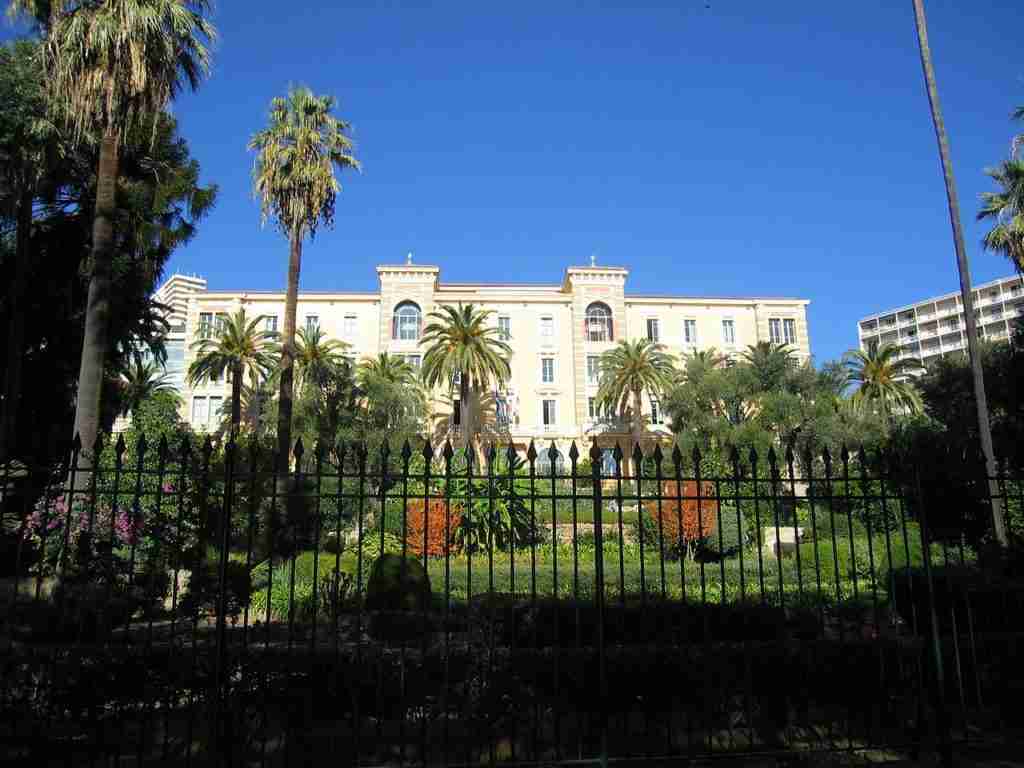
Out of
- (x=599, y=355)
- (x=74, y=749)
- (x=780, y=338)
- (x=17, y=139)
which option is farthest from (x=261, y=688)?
(x=780, y=338)

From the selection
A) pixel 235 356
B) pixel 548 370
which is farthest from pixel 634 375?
pixel 235 356

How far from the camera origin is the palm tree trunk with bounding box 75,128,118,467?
1373 centimetres

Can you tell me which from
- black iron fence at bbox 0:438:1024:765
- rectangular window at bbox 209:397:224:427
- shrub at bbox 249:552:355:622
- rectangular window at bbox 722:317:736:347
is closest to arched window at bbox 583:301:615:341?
rectangular window at bbox 722:317:736:347

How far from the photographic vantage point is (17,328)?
1892cm

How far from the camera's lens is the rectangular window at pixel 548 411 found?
48406 mm

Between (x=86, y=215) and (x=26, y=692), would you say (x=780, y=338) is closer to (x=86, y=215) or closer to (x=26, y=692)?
(x=86, y=215)

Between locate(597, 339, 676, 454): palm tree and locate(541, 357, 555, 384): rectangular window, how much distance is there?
424 centimetres

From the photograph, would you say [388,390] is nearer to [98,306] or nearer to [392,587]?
[98,306]

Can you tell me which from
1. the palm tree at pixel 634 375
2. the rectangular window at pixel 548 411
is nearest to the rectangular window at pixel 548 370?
the rectangular window at pixel 548 411

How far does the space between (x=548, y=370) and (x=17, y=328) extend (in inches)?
1329

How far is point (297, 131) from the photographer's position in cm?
2339

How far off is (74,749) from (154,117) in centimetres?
1245

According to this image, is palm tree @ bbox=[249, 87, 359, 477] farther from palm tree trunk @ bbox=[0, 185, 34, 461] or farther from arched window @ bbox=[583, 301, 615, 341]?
arched window @ bbox=[583, 301, 615, 341]

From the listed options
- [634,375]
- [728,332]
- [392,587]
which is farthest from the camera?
[728,332]
